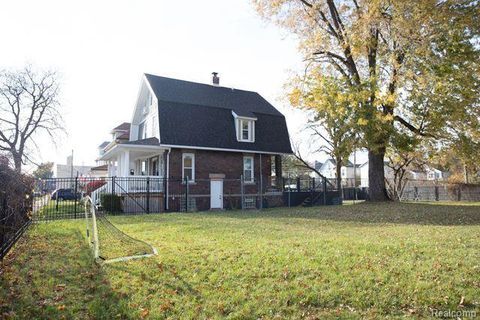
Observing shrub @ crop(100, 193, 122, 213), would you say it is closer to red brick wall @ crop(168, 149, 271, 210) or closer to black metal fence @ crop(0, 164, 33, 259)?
red brick wall @ crop(168, 149, 271, 210)

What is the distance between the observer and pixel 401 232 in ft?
35.6

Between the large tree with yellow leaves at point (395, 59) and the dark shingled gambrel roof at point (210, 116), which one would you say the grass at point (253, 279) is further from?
the dark shingled gambrel roof at point (210, 116)

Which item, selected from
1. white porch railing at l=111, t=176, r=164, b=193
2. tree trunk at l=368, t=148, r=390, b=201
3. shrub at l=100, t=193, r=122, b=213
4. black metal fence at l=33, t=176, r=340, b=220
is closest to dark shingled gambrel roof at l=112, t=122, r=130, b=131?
black metal fence at l=33, t=176, r=340, b=220

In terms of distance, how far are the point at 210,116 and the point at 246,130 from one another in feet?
9.70

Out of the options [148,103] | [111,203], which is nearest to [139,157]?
[148,103]

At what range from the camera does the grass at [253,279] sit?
507cm

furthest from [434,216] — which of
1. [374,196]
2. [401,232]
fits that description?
[374,196]

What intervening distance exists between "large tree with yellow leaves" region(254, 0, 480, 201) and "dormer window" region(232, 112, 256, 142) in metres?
5.84

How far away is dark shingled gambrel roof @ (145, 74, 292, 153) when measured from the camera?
75.9 ft

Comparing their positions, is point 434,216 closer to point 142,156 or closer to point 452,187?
point 142,156

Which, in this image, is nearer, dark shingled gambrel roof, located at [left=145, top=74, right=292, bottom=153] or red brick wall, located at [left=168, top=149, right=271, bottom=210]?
red brick wall, located at [left=168, top=149, right=271, bottom=210]

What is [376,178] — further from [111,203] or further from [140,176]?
[111,203]

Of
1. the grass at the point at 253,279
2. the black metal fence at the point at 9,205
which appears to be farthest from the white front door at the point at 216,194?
the black metal fence at the point at 9,205

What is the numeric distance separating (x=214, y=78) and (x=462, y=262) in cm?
2613
